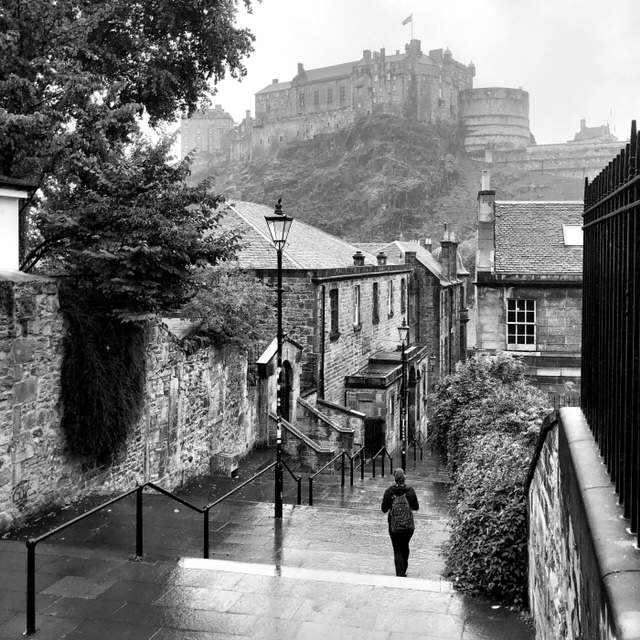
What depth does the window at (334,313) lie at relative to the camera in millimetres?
24609

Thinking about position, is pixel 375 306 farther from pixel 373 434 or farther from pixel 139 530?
pixel 139 530

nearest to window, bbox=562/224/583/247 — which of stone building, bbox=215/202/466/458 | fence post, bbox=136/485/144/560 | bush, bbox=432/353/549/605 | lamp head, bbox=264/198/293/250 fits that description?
stone building, bbox=215/202/466/458

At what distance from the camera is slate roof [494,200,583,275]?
21.3 metres

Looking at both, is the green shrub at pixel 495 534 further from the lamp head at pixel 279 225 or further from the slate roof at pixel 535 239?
the slate roof at pixel 535 239

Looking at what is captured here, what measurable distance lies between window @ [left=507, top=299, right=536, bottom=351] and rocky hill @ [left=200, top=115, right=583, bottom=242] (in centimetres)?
7706

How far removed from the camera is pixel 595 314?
4684 millimetres

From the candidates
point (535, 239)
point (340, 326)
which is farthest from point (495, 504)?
point (340, 326)

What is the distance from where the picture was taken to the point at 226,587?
7.23 m

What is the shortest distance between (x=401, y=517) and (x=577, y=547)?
5055 millimetres

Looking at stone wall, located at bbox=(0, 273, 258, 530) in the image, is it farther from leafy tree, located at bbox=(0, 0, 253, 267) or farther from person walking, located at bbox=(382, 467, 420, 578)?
person walking, located at bbox=(382, 467, 420, 578)

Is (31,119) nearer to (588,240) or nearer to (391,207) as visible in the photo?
(588,240)

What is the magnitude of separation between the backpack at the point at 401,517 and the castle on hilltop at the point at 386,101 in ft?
363

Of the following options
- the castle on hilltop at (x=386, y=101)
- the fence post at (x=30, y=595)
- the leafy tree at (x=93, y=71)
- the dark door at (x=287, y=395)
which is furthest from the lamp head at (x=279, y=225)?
the castle on hilltop at (x=386, y=101)

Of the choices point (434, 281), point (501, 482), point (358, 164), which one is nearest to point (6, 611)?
point (501, 482)
